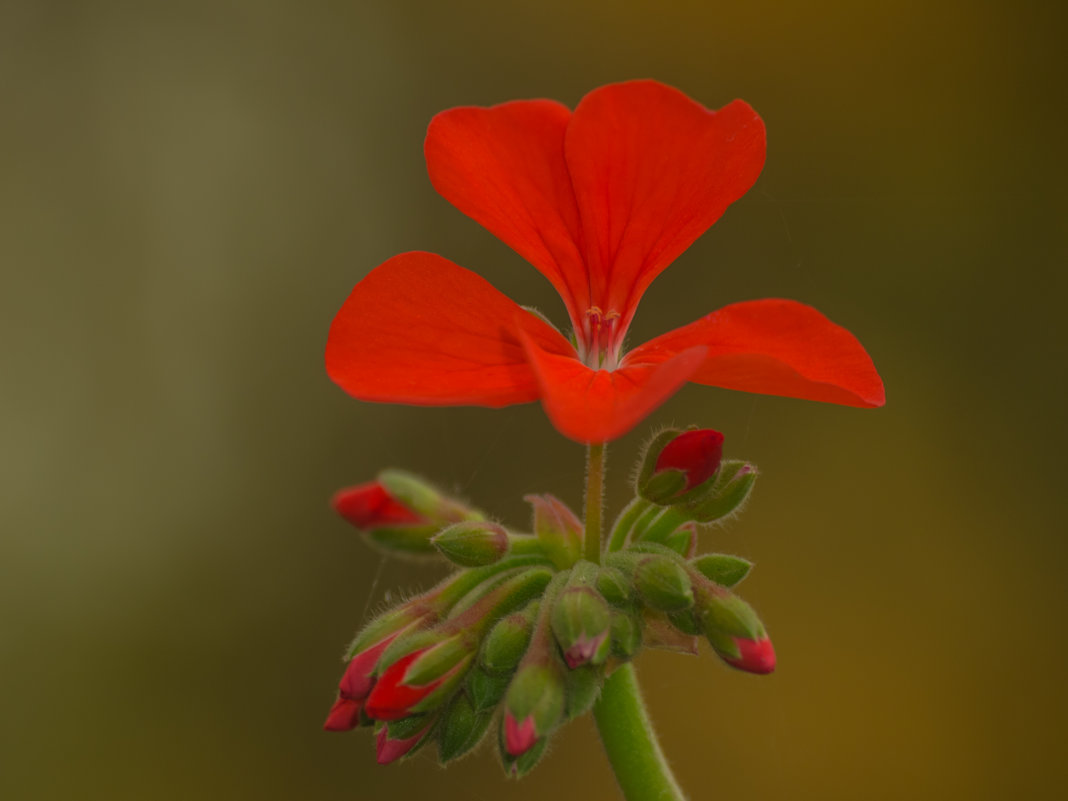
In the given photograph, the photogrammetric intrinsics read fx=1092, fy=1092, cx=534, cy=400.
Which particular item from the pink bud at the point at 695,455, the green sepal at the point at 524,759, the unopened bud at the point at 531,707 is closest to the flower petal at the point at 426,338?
the pink bud at the point at 695,455

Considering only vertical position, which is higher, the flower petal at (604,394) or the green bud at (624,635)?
the flower petal at (604,394)

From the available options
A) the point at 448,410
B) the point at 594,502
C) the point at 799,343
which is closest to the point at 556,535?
the point at 594,502

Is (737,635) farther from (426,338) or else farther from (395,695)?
(426,338)

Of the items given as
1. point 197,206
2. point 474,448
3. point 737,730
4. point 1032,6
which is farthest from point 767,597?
point 197,206

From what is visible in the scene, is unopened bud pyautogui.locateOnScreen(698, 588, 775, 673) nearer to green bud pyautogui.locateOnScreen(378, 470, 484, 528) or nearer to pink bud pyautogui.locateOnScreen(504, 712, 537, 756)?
pink bud pyautogui.locateOnScreen(504, 712, 537, 756)

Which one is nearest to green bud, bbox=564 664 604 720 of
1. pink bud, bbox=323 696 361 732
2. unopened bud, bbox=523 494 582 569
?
unopened bud, bbox=523 494 582 569

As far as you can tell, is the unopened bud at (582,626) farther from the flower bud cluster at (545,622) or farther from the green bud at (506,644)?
the green bud at (506,644)
